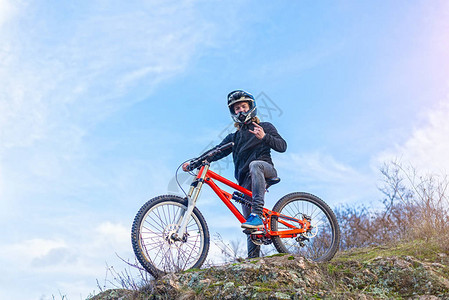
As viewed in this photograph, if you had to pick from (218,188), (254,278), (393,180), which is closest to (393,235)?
(393,180)

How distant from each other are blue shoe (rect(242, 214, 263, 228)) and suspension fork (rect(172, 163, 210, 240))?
67 centimetres

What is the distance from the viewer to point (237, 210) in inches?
250

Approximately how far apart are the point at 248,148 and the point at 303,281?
7.20ft

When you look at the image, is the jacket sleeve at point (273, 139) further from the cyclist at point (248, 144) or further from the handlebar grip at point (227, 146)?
the handlebar grip at point (227, 146)

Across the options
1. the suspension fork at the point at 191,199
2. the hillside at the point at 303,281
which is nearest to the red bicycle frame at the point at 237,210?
the suspension fork at the point at 191,199

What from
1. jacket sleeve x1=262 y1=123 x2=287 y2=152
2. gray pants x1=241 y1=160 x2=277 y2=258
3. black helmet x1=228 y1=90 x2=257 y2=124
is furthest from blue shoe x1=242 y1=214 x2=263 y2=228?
black helmet x1=228 y1=90 x2=257 y2=124

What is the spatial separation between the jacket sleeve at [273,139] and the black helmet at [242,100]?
0.89ft

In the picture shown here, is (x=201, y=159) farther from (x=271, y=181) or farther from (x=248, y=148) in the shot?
(x=271, y=181)

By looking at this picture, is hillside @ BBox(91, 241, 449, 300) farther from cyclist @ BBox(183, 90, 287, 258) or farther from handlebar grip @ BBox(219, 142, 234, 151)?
handlebar grip @ BBox(219, 142, 234, 151)

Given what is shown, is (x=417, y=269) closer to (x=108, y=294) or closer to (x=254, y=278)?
(x=254, y=278)

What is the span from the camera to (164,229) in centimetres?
559

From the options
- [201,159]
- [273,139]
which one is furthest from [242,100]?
[201,159]

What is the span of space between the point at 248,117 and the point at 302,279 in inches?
96.4

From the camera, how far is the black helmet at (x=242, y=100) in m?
6.72
